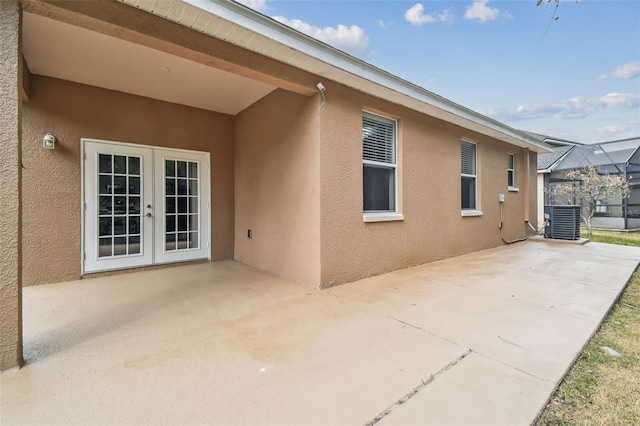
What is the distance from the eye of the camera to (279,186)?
4.71 meters

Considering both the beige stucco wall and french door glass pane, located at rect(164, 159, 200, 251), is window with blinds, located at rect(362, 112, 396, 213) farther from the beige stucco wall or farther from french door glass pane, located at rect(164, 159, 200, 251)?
the beige stucco wall

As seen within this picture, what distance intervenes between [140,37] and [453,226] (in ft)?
20.0

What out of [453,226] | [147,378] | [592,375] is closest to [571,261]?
[453,226]

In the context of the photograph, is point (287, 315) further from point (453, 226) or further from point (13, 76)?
point (453, 226)

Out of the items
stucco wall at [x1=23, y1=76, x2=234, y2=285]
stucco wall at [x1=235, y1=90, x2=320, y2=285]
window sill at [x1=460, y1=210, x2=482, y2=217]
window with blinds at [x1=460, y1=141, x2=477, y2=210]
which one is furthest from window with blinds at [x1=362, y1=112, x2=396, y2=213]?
stucco wall at [x1=23, y1=76, x2=234, y2=285]

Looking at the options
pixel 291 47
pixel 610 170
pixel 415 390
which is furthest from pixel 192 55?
pixel 610 170

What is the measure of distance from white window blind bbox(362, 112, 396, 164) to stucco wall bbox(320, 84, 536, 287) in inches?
5.7

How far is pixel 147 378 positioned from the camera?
6.42 ft

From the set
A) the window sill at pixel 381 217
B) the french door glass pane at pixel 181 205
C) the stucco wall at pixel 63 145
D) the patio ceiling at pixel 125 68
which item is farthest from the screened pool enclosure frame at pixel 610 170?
the stucco wall at pixel 63 145

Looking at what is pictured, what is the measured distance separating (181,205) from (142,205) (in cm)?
64

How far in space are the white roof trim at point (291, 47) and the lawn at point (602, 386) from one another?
3.78m

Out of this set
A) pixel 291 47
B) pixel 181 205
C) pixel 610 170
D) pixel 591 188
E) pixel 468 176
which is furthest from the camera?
pixel 610 170

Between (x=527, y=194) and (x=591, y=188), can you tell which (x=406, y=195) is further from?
(x=591, y=188)

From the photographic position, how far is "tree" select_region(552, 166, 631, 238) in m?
11.6
